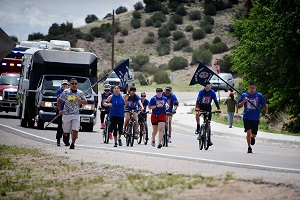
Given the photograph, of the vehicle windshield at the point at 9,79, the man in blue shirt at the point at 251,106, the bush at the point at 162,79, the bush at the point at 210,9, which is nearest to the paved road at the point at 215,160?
the man in blue shirt at the point at 251,106

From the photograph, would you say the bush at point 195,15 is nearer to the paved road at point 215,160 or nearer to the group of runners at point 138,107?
the paved road at point 215,160

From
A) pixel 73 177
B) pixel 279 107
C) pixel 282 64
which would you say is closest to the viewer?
pixel 73 177

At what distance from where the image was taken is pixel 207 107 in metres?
21.8

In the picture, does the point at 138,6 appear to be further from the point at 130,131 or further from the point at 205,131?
the point at 205,131

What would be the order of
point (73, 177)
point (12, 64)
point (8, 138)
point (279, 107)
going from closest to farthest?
point (73, 177), point (8, 138), point (279, 107), point (12, 64)

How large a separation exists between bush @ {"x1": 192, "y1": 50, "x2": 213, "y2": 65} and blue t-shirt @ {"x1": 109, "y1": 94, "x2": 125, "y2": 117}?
7505 centimetres

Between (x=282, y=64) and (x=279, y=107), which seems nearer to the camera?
(x=282, y=64)

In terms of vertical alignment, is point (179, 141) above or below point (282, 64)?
below

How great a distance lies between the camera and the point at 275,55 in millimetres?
34750

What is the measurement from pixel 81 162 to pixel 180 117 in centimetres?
Result: 2660

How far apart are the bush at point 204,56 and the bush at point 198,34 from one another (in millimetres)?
14769

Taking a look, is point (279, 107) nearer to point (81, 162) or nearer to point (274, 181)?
point (81, 162)

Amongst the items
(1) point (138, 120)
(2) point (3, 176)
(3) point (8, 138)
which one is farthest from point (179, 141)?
(2) point (3, 176)

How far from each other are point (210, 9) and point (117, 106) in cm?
10427
